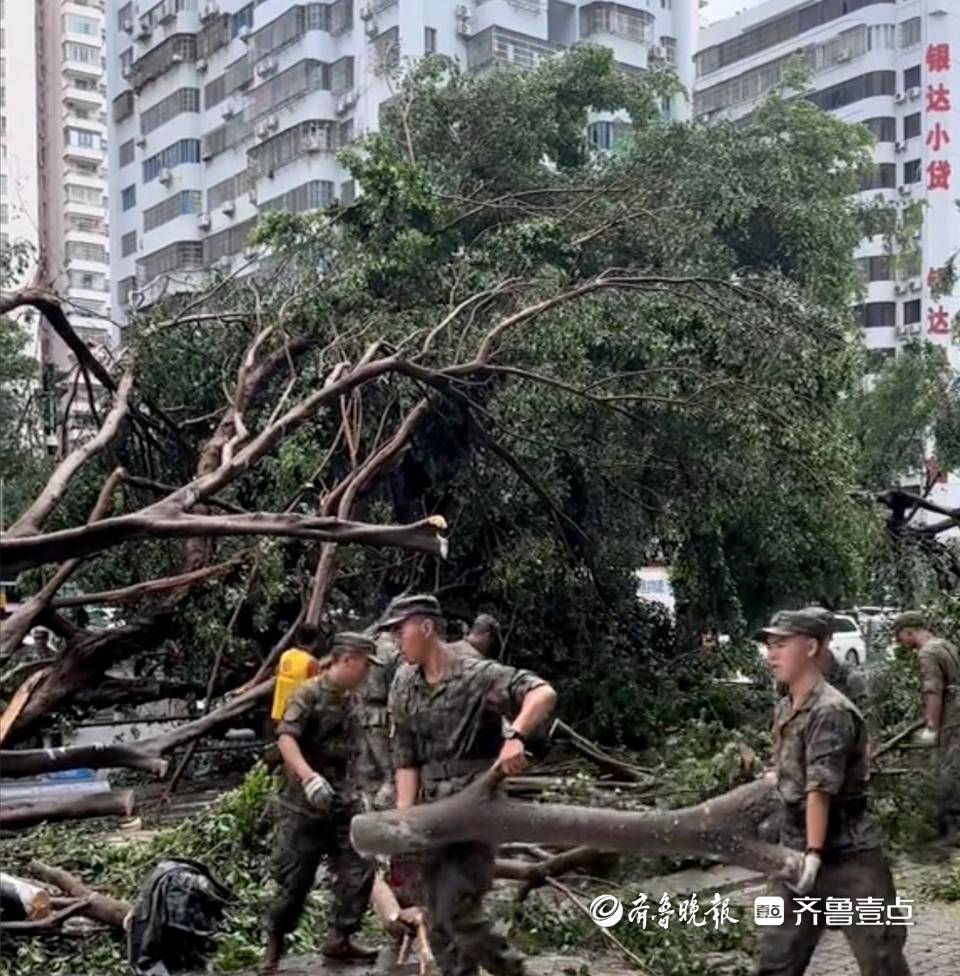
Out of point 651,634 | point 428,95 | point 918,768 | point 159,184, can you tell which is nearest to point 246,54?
point 159,184

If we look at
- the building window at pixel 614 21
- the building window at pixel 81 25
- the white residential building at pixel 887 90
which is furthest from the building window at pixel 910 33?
the building window at pixel 81 25

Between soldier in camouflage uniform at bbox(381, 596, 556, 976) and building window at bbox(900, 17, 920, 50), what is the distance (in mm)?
39912

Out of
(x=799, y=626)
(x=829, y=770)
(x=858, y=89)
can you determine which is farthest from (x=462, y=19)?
(x=829, y=770)

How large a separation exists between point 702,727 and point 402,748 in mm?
5060

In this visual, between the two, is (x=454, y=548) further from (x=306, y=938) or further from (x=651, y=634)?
(x=306, y=938)

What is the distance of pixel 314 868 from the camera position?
18.9 ft

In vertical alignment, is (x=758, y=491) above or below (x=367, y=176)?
below

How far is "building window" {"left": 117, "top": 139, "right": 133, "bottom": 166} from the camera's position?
1855 inches

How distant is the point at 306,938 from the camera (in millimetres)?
6242

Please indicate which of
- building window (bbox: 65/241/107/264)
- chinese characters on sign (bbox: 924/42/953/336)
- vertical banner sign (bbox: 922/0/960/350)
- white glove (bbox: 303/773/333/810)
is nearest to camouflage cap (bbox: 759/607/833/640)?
white glove (bbox: 303/773/333/810)

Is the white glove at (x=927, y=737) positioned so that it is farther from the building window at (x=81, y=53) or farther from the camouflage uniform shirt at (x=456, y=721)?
the building window at (x=81, y=53)

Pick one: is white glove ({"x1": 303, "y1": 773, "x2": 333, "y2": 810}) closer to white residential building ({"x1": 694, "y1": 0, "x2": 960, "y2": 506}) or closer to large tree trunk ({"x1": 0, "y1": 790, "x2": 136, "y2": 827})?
large tree trunk ({"x1": 0, "y1": 790, "x2": 136, "y2": 827})

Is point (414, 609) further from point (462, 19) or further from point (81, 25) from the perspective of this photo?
point (81, 25)

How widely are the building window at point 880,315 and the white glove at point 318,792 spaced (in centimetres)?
3686
